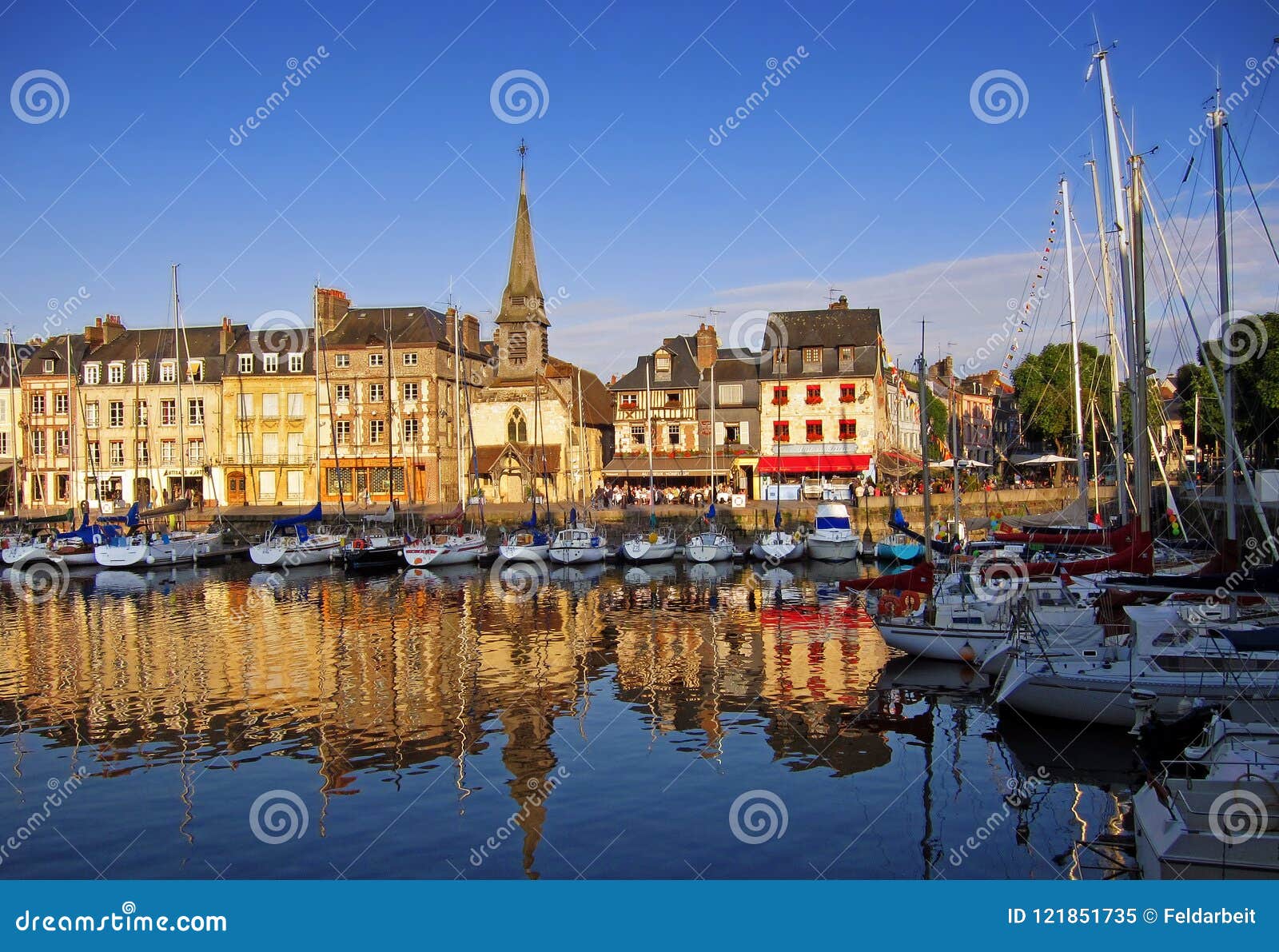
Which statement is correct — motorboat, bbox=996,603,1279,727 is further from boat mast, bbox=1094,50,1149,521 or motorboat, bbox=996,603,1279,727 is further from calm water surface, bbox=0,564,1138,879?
boat mast, bbox=1094,50,1149,521

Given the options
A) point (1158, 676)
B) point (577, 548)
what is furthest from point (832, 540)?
point (1158, 676)

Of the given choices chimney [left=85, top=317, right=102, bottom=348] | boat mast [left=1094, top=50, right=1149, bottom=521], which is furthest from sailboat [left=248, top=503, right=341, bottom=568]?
boat mast [left=1094, top=50, right=1149, bottom=521]

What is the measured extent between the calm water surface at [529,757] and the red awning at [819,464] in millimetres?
32457

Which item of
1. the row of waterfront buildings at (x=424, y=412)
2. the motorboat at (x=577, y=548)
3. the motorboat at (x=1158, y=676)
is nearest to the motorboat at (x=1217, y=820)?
the motorboat at (x=1158, y=676)

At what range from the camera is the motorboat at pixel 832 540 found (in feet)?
168

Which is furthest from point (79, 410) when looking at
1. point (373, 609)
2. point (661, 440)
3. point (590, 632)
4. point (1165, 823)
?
point (1165, 823)

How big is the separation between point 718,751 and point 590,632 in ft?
43.4

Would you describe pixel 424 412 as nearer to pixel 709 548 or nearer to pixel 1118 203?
pixel 709 548

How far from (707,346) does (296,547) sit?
2899cm

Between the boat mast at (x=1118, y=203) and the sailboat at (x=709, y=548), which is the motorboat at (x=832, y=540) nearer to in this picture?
the sailboat at (x=709, y=548)

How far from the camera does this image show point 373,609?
1506 inches

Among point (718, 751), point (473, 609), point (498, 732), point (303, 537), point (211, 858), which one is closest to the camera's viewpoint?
point (211, 858)

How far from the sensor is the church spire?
67500 mm

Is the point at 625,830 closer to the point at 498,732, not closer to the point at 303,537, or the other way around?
the point at 498,732
